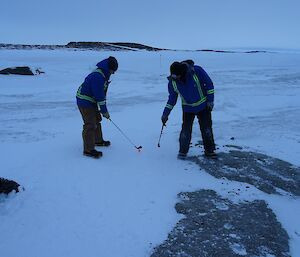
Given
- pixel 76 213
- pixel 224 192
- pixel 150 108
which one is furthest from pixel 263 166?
pixel 150 108

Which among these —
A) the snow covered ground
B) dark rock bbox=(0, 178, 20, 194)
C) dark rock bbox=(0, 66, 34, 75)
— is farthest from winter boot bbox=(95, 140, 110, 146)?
dark rock bbox=(0, 66, 34, 75)

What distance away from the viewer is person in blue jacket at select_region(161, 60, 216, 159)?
634 centimetres

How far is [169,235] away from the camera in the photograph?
14.6 ft

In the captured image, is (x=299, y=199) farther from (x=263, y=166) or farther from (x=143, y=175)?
(x=143, y=175)

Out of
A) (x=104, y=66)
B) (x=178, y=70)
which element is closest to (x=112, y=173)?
(x=104, y=66)

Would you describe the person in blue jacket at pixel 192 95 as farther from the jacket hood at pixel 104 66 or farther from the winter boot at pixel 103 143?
the winter boot at pixel 103 143

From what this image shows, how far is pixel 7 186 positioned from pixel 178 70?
302cm

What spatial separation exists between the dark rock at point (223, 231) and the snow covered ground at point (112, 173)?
5.2 inches

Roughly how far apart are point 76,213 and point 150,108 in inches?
279

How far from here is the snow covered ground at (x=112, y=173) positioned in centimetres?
439

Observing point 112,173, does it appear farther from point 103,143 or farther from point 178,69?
point 178,69

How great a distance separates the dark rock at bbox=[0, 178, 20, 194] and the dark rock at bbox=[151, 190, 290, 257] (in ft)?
6.91

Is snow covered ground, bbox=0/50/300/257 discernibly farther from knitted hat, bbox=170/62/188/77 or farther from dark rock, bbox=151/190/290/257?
knitted hat, bbox=170/62/188/77

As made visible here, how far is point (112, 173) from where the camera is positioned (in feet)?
20.2
